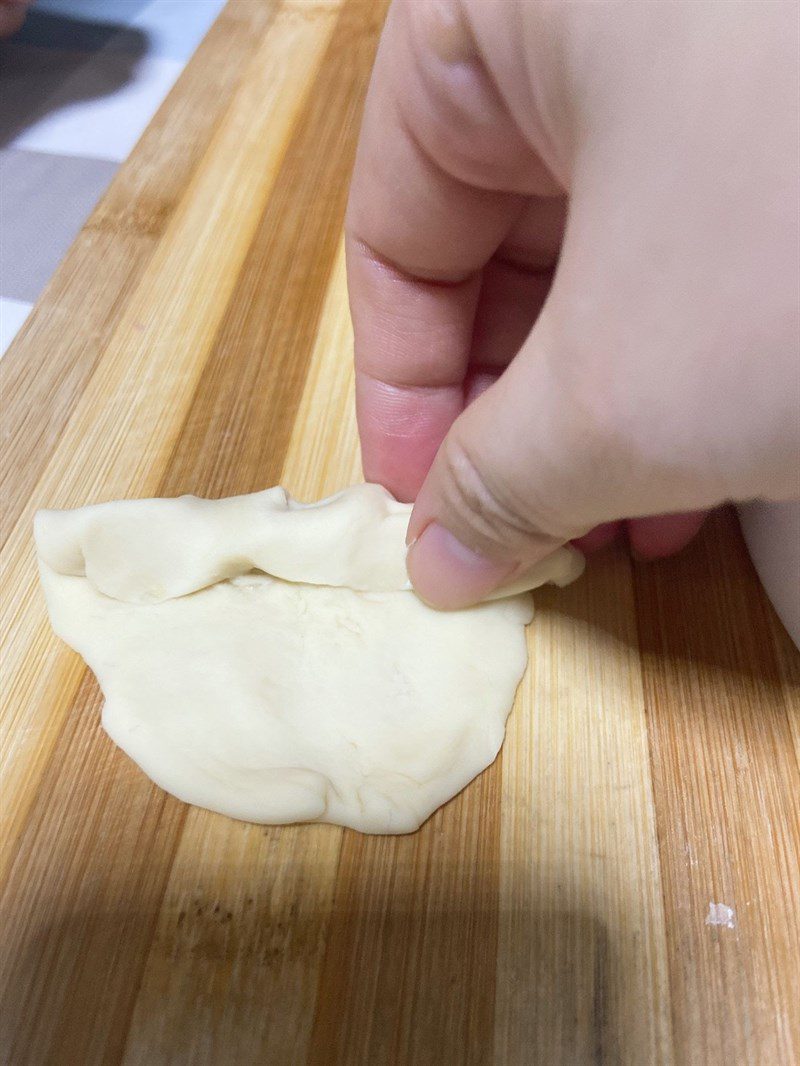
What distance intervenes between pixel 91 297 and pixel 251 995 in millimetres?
978

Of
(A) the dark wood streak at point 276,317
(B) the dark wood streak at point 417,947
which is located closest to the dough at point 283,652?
(B) the dark wood streak at point 417,947

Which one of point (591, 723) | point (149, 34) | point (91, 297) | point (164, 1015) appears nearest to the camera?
point (164, 1015)

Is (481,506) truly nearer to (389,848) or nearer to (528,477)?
(528,477)

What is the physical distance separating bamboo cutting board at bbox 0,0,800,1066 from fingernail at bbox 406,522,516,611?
143 mm

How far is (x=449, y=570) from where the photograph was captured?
798 millimetres

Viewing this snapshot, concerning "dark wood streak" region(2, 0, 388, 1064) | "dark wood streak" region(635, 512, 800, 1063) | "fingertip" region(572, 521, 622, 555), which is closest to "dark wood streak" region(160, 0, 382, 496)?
"dark wood streak" region(2, 0, 388, 1064)

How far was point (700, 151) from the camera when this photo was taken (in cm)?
40

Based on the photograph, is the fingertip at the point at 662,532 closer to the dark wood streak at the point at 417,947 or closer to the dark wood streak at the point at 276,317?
the dark wood streak at the point at 417,947

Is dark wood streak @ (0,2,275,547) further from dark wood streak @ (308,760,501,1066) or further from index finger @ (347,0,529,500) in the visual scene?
dark wood streak @ (308,760,501,1066)

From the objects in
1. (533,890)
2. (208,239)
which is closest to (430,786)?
(533,890)

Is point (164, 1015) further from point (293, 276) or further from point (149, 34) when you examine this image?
point (149, 34)

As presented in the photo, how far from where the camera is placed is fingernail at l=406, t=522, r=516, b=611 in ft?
2.54

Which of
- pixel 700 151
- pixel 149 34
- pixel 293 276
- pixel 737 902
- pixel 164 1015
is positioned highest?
pixel 700 151

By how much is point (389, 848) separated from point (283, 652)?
0.24 metres
